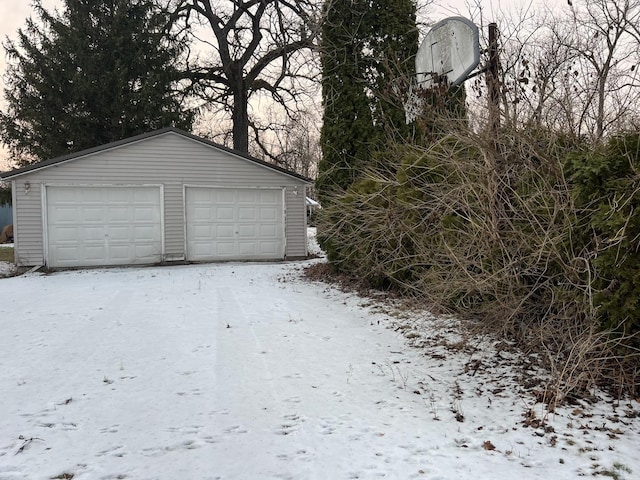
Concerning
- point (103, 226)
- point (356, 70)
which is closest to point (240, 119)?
point (103, 226)

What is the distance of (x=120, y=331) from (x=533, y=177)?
16.2 feet

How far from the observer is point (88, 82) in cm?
1769

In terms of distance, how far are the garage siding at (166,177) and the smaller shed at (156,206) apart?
25 millimetres

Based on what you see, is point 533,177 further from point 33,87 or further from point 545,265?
point 33,87

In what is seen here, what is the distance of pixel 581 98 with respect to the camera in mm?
4426

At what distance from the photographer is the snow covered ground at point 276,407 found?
2771 millimetres

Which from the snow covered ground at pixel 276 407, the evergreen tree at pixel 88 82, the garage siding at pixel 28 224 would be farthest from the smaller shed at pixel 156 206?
the evergreen tree at pixel 88 82

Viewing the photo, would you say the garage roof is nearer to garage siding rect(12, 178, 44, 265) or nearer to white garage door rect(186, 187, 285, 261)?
garage siding rect(12, 178, 44, 265)

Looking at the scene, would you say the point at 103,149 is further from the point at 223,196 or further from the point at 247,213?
the point at 247,213

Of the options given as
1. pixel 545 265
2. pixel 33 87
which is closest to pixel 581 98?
pixel 545 265

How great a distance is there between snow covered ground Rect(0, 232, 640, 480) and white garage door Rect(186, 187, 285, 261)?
6769mm

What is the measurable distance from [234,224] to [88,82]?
9.12 m

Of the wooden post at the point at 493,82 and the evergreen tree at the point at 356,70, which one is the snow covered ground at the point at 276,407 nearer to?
the wooden post at the point at 493,82

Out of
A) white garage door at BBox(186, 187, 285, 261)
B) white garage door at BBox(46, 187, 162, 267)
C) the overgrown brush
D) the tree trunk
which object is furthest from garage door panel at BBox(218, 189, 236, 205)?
the overgrown brush
